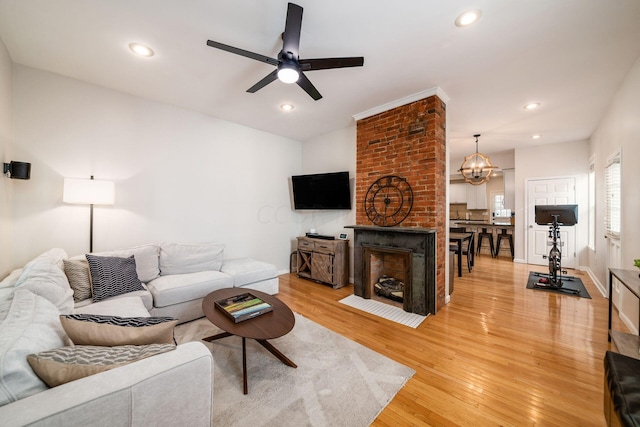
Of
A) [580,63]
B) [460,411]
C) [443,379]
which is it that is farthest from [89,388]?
[580,63]

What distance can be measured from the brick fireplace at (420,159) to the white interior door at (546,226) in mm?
3836

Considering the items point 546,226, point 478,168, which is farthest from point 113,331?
point 546,226

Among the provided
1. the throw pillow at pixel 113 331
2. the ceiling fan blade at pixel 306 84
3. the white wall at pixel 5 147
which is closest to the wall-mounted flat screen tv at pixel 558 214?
the ceiling fan blade at pixel 306 84

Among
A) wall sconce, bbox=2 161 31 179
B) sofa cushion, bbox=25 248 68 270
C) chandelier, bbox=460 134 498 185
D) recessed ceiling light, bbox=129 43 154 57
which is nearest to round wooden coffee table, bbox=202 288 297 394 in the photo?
sofa cushion, bbox=25 248 68 270

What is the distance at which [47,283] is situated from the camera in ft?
5.64

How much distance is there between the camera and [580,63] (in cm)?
247

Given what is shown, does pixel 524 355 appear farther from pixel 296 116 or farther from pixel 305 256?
pixel 296 116

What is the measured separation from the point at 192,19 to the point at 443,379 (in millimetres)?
3501

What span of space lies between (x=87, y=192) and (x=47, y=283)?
1.29m

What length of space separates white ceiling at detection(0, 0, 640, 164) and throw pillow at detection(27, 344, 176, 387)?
228 cm

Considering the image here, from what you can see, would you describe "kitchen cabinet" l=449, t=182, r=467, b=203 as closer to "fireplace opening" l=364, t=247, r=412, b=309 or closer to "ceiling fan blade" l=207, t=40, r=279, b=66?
"fireplace opening" l=364, t=247, r=412, b=309

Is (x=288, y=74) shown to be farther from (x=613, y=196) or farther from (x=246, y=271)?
(x=613, y=196)

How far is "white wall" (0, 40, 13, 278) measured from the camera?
2.27 meters

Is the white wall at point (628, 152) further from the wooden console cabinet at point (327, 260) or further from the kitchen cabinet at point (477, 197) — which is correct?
the kitchen cabinet at point (477, 197)
